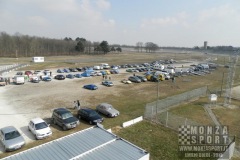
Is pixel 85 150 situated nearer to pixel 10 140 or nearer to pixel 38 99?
pixel 10 140

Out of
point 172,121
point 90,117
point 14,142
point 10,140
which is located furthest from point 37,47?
point 172,121

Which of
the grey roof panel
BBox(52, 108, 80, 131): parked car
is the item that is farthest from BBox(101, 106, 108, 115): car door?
the grey roof panel

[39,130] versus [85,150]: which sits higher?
[85,150]

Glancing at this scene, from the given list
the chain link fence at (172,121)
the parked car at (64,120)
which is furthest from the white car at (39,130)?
the chain link fence at (172,121)

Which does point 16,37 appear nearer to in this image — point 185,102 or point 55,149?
point 185,102

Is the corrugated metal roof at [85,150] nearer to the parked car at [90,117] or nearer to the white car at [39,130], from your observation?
the white car at [39,130]

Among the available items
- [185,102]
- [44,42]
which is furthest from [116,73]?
[44,42]

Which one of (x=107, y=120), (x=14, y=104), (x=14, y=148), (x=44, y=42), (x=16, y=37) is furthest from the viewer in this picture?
(x=44, y=42)
